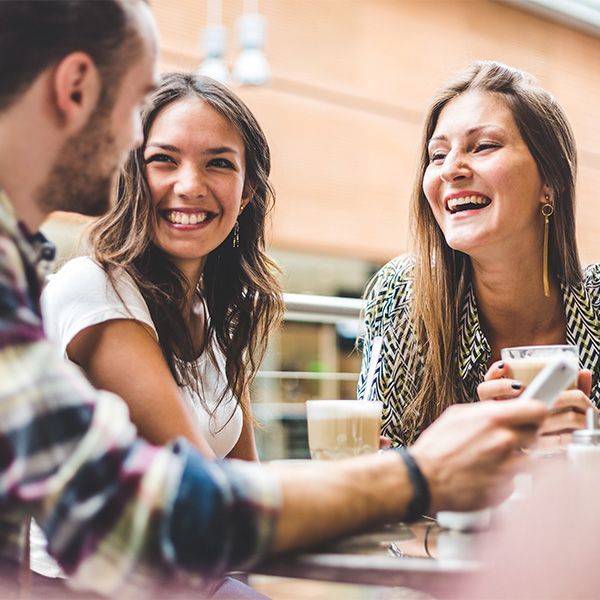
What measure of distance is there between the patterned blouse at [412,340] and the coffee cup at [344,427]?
0.84 metres

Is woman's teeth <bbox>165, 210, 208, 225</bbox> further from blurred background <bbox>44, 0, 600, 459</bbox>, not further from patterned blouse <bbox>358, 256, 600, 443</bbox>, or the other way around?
blurred background <bbox>44, 0, 600, 459</bbox>

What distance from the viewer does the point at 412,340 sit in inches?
98.9

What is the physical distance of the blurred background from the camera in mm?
7574

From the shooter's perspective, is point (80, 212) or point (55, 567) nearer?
point (80, 212)

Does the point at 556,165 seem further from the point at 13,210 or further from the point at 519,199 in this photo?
the point at 13,210

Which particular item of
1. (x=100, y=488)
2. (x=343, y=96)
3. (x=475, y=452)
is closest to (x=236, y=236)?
(x=475, y=452)

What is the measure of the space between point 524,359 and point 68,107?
1045mm

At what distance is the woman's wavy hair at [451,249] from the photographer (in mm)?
2406

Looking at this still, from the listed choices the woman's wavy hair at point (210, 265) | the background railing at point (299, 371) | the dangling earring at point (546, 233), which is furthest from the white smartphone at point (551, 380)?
the background railing at point (299, 371)

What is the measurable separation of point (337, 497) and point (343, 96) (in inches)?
304

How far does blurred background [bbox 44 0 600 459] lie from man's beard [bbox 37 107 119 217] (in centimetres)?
585

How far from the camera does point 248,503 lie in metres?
0.97

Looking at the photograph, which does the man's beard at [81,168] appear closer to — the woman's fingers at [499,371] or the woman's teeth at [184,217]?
the woman's teeth at [184,217]

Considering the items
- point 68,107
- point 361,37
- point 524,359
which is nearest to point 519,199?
point 524,359
